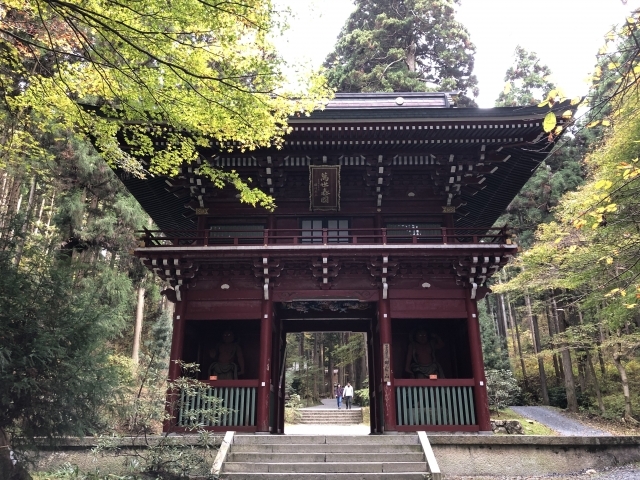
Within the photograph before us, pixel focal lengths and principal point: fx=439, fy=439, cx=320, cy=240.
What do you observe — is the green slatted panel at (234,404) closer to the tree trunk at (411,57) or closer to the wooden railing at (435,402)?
the wooden railing at (435,402)

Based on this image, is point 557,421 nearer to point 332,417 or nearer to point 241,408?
point 332,417

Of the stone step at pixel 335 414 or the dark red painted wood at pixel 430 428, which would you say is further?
the stone step at pixel 335 414

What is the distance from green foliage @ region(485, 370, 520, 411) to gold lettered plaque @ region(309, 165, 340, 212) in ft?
55.6

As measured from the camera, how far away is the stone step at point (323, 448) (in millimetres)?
8320

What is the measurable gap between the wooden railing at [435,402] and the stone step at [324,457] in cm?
182

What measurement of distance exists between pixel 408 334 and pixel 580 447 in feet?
15.2

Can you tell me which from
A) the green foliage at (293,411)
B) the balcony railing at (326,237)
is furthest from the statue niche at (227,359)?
the green foliage at (293,411)

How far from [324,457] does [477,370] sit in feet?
14.3

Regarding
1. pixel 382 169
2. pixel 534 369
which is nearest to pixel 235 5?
pixel 382 169

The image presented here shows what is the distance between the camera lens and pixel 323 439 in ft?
28.3

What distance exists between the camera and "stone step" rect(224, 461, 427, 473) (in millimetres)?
7633

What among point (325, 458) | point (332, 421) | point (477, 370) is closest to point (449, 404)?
point (477, 370)

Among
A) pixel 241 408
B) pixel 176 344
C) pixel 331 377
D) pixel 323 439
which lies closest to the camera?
pixel 323 439

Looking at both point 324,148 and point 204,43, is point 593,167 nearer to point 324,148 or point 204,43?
point 324,148
